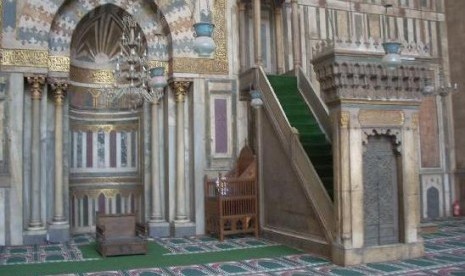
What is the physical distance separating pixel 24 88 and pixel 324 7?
238 inches

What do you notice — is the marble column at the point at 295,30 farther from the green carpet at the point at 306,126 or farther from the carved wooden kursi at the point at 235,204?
the carved wooden kursi at the point at 235,204

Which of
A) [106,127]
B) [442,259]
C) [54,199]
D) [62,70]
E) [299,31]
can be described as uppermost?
[299,31]

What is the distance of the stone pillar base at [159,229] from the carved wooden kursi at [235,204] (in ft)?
2.82

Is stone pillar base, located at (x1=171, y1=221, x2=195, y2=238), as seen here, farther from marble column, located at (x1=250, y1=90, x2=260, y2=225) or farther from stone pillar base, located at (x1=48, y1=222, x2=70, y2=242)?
stone pillar base, located at (x1=48, y1=222, x2=70, y2=242)

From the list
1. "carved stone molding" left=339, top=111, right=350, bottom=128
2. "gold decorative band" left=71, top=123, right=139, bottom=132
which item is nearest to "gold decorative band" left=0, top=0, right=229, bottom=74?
"gold decorative band" left=71, top=123, right=139, bottom=132

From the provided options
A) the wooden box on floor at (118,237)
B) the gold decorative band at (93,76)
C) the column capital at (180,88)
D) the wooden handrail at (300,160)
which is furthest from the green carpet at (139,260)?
the gold decorative band at (93,76)

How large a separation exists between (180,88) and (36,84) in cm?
241

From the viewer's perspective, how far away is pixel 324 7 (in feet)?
35.3

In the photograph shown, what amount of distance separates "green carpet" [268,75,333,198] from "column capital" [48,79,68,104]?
361 cm

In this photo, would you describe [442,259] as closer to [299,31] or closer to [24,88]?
[299,31]

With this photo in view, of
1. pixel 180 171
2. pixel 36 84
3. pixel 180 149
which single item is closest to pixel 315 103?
pixel 180 149

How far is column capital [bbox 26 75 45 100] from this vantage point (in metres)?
8.45

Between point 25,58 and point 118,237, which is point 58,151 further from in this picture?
point 118,237

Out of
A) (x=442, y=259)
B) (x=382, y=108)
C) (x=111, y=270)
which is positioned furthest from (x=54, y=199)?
(x=442, y=259)
